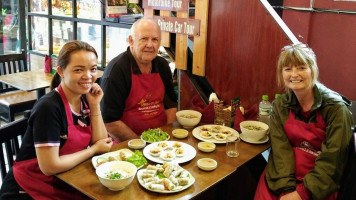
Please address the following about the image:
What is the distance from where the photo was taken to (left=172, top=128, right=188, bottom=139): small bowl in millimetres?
2526

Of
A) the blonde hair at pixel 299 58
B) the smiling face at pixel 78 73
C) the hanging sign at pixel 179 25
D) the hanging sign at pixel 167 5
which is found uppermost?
the hanging sign at pixel 167 5

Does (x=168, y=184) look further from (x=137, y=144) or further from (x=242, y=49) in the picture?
(x=242, y=49)

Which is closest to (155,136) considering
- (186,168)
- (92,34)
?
(186,168)

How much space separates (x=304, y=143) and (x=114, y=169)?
1.22 m

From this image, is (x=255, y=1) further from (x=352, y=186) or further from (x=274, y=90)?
(x=352, y=186)

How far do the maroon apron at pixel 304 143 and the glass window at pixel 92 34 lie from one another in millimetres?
4157

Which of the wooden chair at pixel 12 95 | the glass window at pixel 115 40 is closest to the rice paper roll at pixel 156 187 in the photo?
the wooden chair at pixel 12 95

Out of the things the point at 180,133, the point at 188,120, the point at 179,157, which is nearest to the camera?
the point at 179,157

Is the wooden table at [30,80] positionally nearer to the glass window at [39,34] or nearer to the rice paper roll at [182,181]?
the glass window at [39,34]

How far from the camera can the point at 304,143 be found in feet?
7.48

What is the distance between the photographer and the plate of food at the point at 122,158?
81.7 inches

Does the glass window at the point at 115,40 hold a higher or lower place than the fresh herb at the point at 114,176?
higher

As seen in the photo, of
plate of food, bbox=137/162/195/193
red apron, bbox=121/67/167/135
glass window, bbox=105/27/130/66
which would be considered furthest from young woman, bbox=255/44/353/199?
glass window, bbox=105/27/130/66

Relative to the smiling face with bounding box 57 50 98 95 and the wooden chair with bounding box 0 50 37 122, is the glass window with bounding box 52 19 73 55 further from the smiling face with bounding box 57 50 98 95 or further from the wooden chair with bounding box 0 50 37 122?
the smiling face with bounding box 57 50 98 95
